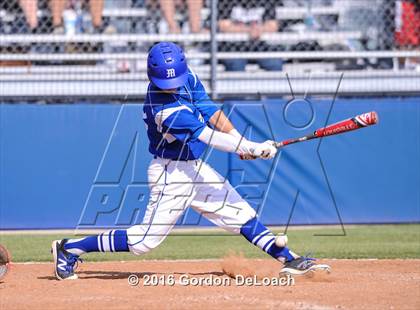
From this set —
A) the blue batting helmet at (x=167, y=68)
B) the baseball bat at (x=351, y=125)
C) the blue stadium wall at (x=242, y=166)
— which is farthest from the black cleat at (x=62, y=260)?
the blue stadium wall at (x=242, y=166)

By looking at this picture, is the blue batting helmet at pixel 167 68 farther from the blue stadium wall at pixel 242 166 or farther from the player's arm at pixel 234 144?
the blue stadium wall at pixel 242 166

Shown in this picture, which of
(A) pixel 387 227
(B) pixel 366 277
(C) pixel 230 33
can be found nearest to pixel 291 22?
(C) pixel 230 33

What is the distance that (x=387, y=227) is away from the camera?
12.9m

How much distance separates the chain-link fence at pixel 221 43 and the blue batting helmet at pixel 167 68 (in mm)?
5656

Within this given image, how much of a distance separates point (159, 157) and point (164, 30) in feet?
25.4

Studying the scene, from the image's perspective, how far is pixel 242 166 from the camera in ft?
41.9

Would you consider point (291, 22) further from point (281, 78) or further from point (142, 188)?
point (142, 188)

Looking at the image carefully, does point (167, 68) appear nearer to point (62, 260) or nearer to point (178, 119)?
point (178, 119)

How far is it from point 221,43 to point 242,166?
10.7 ft

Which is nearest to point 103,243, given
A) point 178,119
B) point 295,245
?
point 178,119

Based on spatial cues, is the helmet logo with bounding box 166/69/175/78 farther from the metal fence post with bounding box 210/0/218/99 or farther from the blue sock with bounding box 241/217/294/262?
the metal fence post with bounding box 210/0/218/99

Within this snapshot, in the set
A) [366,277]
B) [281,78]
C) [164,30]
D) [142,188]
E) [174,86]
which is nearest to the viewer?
[174,86]

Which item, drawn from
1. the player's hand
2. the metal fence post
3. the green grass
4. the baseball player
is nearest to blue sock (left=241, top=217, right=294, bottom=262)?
the baseball player

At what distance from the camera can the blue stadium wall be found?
495 inches
